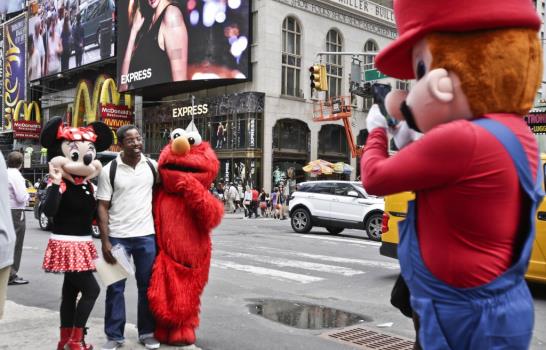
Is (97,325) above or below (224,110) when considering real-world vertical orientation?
below

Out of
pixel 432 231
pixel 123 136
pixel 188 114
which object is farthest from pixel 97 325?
pixel 188 114

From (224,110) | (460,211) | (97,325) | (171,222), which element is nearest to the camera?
(460,211)

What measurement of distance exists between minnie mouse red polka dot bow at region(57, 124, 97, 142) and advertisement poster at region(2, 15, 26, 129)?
2070 inches

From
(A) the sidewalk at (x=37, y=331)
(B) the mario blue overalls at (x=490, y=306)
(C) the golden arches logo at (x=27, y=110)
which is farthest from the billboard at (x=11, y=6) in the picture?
(B) the mario blue overalls at (x=490, y=306)

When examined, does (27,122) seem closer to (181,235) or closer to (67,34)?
(67,34)

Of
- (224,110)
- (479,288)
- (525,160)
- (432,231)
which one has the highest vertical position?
(224,110)

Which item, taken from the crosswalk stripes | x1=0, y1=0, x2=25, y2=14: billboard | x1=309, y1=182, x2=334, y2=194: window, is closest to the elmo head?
the crosswalk stripes

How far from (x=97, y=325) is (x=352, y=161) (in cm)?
3104

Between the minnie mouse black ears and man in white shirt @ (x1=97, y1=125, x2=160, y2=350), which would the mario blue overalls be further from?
the minnie mouse black ears

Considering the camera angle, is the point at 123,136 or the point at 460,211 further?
the point at 123,136

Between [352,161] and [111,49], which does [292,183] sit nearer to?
[352,161]

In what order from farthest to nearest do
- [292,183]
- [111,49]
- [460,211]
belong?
[111,49] → [292,183] → [460,211]

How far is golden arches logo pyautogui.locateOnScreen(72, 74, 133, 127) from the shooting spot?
38469mm

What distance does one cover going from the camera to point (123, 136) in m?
4.67
